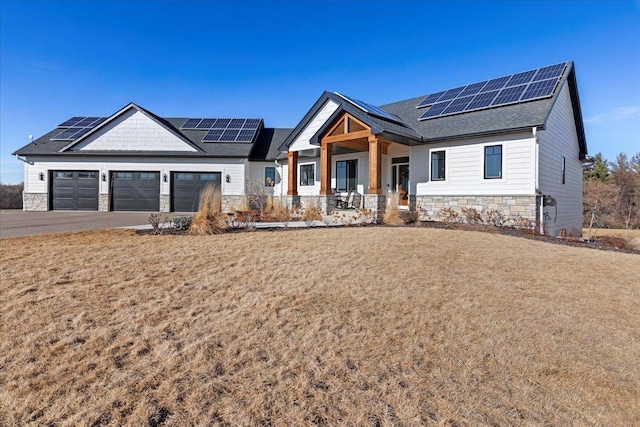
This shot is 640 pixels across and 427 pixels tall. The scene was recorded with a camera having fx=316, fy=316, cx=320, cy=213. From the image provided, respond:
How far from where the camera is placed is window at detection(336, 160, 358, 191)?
663 inches

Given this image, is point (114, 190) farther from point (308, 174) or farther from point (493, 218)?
point (493, 218)

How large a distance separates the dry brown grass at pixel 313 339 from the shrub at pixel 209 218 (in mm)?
1906

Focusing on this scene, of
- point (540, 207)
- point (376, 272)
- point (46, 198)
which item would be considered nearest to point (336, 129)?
point (540, 207)

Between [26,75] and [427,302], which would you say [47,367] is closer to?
[427,302]

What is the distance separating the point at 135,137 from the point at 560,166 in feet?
73.7

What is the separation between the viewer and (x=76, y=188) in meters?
19.0

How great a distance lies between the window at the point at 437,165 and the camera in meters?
13.3

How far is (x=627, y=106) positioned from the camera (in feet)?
54.1

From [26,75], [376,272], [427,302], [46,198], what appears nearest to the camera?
[427,302]

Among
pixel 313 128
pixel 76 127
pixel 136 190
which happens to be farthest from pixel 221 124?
pixel 313 128

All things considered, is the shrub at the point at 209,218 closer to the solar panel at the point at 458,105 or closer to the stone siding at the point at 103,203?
the solar panel at the point at 458,105

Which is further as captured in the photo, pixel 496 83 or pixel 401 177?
pixel 401 177

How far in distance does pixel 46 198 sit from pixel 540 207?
2510 cm

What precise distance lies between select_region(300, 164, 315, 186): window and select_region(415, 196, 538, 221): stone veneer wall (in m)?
6.67
